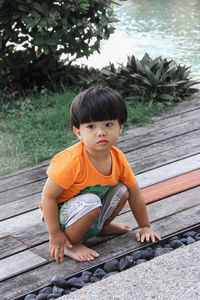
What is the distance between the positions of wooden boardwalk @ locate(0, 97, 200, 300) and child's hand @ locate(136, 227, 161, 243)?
36 mm

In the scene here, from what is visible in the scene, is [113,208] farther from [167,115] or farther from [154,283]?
[167,115]

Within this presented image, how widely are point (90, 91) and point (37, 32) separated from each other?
3.35 meters

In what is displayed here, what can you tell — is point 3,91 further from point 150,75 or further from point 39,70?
point 150,75

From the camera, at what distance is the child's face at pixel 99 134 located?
2381mm

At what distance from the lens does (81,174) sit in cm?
248

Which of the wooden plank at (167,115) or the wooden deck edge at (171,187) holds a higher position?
the wooden plank at (167,115)

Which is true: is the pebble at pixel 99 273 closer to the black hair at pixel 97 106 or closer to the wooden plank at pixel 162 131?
the black hair at pixel 97 106

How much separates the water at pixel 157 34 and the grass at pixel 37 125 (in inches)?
92.7

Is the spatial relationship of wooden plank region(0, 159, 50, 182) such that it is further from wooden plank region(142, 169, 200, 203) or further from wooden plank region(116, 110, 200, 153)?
wooden plank region(142, 169, 200, 203)

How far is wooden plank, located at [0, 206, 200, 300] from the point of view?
2.34 meters

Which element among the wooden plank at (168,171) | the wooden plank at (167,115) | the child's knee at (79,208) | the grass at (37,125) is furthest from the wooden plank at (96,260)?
the wooden plank at (167,115)

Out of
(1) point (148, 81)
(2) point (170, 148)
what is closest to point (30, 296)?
(2) point (170, 148)

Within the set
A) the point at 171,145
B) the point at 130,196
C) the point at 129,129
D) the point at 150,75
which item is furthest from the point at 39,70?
the point at 130,196

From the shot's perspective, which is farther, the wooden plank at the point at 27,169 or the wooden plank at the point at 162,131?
the wooden plank at the point at 162,131
